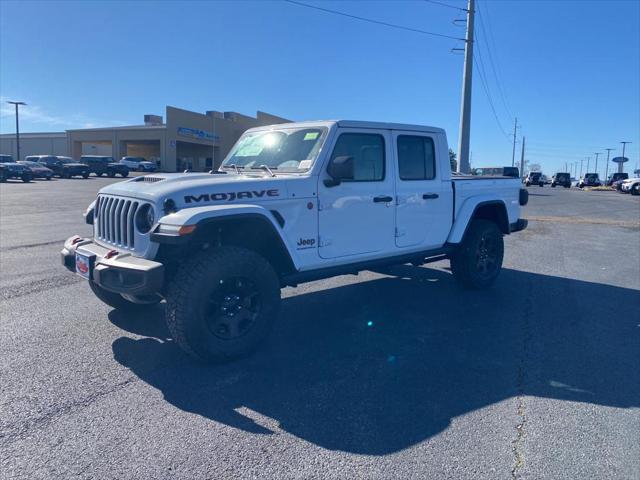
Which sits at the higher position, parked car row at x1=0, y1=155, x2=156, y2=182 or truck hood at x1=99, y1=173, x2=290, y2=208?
parked car row at x1=0, y1=155, x2=156, y2=182

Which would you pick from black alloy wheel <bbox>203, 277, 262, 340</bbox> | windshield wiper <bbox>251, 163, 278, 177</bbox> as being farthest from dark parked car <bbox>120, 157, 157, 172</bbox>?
black alloy wheel <bbox>203, 277, 262, 340</bbox>

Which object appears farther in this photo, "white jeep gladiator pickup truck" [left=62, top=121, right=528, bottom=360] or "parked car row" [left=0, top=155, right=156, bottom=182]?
"parked car row" [left=0, top=155, right=156, bottom=182]

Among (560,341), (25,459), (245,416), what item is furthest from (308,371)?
(560,341)

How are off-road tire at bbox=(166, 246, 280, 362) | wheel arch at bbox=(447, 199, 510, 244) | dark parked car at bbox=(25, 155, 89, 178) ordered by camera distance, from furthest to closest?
dark parked car at bbox=(25, 155, 89, 178) → wheel arch at bbox=(447, 199, 510, 244) → off-road tire at bbox=(166, 246, 280, 362)

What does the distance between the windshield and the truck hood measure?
48 centimetres

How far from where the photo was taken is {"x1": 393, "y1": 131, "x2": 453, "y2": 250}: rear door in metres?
5.81

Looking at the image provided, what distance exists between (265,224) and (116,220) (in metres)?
1.32

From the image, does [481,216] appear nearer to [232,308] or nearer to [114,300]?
[232,308]

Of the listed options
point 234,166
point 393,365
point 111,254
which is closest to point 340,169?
point 234,166

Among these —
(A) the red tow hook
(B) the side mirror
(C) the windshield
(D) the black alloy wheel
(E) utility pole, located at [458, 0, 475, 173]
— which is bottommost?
(D) the black alloy wheel

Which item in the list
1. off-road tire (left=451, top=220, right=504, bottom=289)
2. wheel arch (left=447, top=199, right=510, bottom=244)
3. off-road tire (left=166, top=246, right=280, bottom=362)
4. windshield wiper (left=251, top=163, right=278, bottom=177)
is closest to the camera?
off-road tire (left=166, top=246, right=280, bottom=362)

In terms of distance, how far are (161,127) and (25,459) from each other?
50.5m

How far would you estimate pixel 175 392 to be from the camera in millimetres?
3824

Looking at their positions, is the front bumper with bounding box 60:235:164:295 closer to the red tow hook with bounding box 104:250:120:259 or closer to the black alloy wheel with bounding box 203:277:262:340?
the red tow hook with bounding box 104:250:120:259
